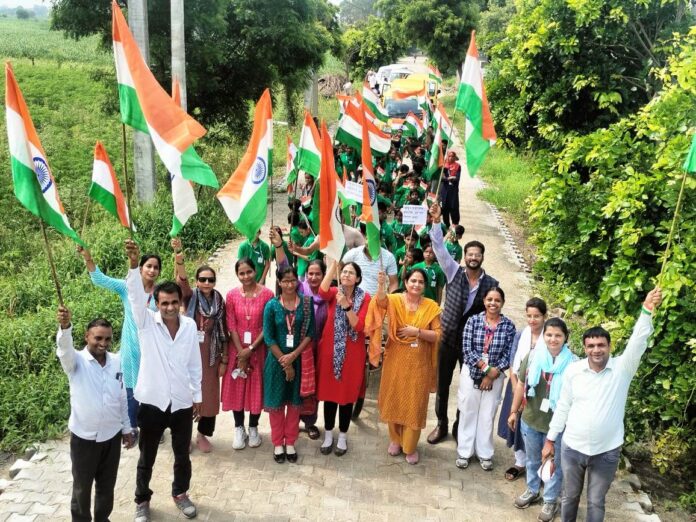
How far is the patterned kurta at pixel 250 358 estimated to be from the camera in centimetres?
511

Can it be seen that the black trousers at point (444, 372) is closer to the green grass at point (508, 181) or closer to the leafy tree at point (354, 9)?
the green grass at point (508, 181)

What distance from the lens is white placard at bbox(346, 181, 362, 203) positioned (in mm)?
6039

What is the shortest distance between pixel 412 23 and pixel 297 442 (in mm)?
27609

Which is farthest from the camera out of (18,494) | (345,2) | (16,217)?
(345,2)

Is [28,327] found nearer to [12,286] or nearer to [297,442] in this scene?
[12,286]

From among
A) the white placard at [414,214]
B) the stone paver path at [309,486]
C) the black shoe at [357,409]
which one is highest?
the white placard at [414,214]

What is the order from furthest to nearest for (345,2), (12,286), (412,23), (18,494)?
(345,2) → (412,23) → (12,286) → (18,494)

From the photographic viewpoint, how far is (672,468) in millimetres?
5512

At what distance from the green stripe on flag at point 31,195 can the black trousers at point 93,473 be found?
119 cm

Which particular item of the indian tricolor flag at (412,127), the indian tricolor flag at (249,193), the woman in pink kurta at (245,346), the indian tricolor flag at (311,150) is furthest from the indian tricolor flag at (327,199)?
the indian tricolor flag at (412,127)

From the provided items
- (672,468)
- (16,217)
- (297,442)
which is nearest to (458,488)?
(297,442)

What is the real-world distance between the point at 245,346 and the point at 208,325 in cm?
33

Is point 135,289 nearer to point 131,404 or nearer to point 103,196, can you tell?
point 103,196

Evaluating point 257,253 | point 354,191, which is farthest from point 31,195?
point 354,191
